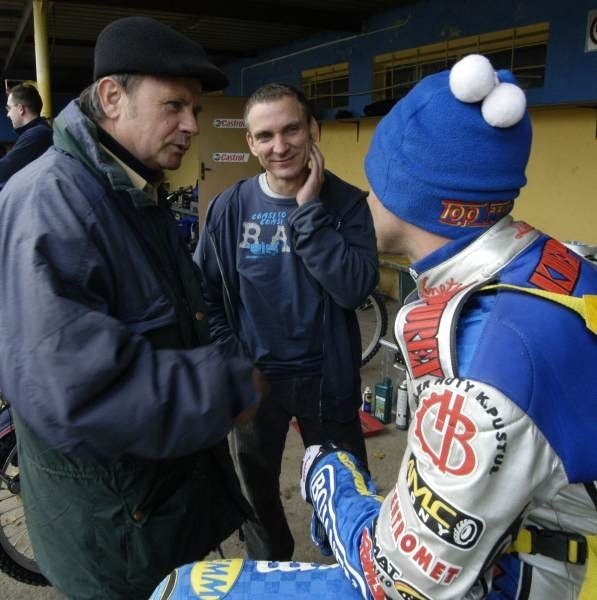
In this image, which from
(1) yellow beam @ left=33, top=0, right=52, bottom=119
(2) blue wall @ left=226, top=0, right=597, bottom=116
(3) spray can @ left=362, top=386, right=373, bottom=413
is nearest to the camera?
(3) spray can @ left=362, top=386, right=373, bottom=413

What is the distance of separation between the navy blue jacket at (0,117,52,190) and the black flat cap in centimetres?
301

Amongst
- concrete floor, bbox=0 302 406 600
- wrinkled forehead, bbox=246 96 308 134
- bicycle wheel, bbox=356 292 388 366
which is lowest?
concrete floor, bbox=0 302 406 600

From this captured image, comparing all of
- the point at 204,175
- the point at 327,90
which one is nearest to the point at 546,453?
the point at 204,175

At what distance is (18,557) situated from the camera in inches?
97.0

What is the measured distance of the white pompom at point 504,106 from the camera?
99cm

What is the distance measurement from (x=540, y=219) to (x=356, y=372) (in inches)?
154

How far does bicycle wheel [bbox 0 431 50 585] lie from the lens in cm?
245

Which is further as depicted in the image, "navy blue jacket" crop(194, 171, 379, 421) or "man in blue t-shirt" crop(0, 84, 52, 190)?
"man in blue t-shirt" crop(0, 84, 52, 190)

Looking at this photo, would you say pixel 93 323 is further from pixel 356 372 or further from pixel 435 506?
pixel 356 372

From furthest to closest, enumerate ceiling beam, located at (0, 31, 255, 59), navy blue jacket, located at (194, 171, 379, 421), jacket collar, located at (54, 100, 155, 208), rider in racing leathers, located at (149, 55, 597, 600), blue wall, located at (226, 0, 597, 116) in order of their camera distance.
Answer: ceiling beam, located at (0, 31, 255, 59), blue wall, located at (226, 0, 597, 116), navy blue jacket, located at (194, 171, 379, 421), jacket collar, located at (54, 100, 155, 208), rider in racing leathers, located at (149, 55, 597, 600)

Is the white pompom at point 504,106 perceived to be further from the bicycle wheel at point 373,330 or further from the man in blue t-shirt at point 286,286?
the bicycle wheel at point 373,330

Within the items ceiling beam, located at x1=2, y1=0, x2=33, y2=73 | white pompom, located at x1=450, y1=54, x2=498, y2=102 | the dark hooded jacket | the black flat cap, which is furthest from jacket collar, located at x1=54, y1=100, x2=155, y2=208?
ceiling beam, located at x1=2, y1=0, x2=33, y2=73

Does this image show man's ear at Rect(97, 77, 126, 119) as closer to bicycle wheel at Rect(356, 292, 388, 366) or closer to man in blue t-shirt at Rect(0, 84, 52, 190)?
man in blue t-shirt at Rect(0, 84, 52, 190)

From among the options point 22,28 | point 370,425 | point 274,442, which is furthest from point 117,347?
point 22,28
